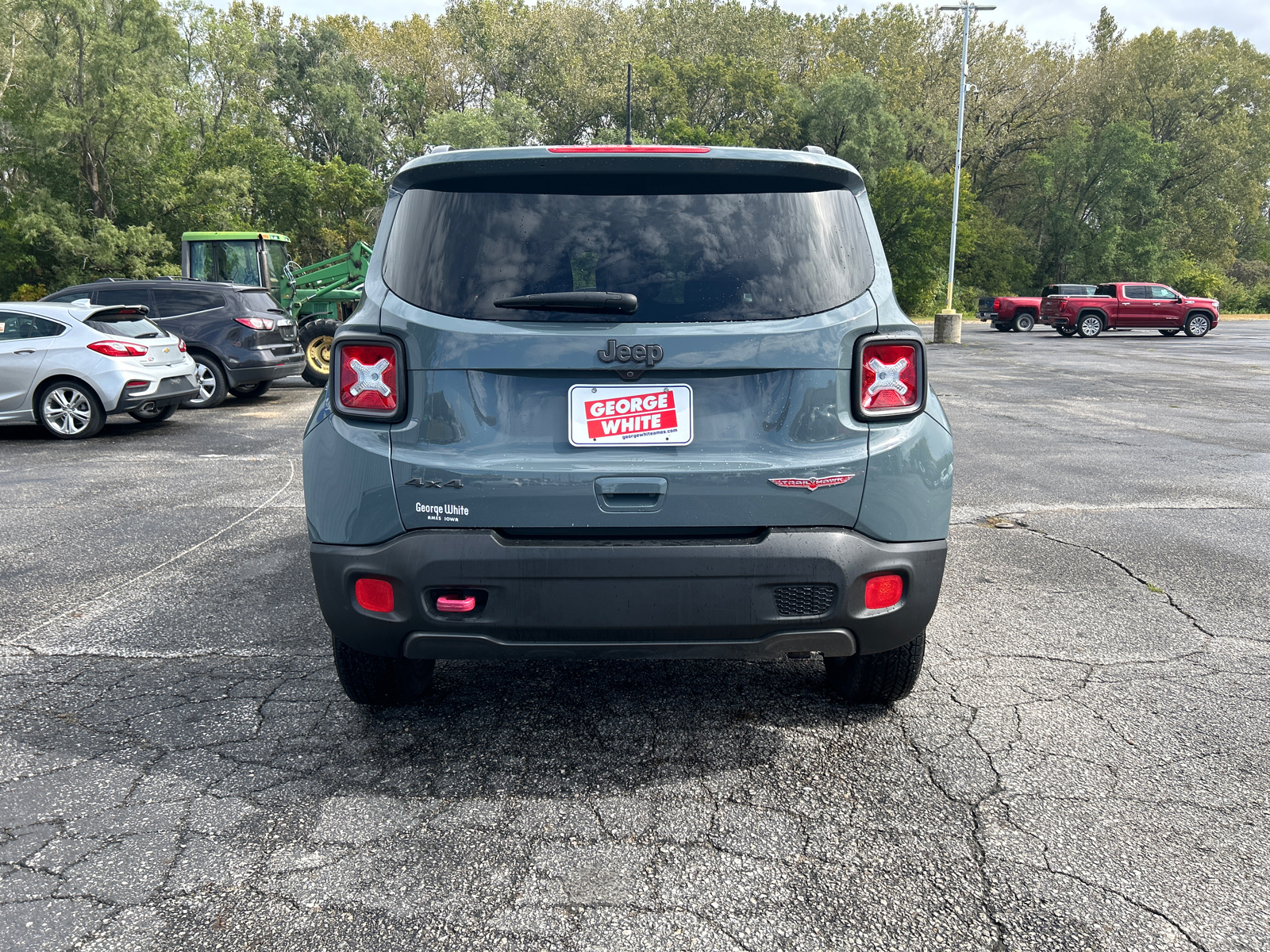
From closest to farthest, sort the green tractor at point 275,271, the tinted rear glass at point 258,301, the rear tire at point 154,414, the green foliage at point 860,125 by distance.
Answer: the rear tire at point 154,414 → the tinted rear glass at point 258,301 → the green tractor at point 275,271 → the green foliage at point 860,125

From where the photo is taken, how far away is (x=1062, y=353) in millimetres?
25344

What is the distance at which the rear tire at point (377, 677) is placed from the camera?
3.29 metres

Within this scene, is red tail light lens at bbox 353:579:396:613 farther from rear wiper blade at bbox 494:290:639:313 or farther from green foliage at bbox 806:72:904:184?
green foliage at bbox 806:72:904:184

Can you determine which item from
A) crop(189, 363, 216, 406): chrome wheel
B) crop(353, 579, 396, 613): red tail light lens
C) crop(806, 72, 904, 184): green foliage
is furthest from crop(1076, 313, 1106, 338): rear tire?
crop(353, 579, 396, 613): red tail light lens

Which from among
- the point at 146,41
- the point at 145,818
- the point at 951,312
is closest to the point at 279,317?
the point at 145,818

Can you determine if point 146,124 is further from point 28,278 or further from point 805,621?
point 805,621

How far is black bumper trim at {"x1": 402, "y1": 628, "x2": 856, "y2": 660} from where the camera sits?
9.23 ft

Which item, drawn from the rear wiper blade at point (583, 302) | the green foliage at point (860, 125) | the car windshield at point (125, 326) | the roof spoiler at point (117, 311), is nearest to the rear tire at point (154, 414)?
the car windshield at point (125, 326)

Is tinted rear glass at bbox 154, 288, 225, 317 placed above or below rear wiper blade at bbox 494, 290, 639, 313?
below

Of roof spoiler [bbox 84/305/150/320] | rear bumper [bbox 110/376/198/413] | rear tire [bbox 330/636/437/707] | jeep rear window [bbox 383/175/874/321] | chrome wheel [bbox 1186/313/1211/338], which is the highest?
jeep rear window [bbox 383/175/874/321]

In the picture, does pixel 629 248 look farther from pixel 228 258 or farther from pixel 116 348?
pixel 228 258

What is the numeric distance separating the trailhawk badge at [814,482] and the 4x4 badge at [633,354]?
→ 471 mm

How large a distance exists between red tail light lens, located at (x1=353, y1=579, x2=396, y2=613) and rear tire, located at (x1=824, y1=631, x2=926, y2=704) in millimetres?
1589

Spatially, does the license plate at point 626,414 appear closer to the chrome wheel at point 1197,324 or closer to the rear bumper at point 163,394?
the rear bumper at point 163,394
